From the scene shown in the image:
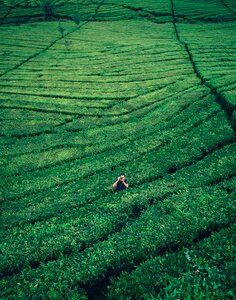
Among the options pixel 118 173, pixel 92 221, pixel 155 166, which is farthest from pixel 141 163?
pixel 92 221

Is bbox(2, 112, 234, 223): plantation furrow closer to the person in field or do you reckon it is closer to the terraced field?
the terraced field

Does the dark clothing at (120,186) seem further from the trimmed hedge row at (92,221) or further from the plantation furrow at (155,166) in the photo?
the plantation furrow at (155,166)

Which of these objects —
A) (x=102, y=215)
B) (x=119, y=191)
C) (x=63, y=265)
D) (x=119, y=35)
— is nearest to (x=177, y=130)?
(x=119, y=191)

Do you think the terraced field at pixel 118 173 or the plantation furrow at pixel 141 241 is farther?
the plantation furrow at pixel 141 241

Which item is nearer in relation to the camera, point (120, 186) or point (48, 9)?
point (120, 186)

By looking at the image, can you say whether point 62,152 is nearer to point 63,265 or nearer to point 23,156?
point 23,156

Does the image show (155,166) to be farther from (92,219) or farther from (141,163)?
(92,219)

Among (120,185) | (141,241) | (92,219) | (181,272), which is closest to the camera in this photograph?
(181,272)

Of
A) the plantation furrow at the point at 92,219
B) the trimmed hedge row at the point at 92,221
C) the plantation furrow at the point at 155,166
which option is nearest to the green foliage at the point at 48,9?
the plantation furrow at the point at 155,166

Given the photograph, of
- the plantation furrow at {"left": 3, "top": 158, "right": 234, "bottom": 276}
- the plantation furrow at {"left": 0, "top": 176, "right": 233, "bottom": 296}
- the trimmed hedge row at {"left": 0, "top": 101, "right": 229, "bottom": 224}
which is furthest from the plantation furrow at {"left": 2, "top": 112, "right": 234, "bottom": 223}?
the plantation furrow at {"left": 0, "top": 176, "right": 233, "bottom": 296}
